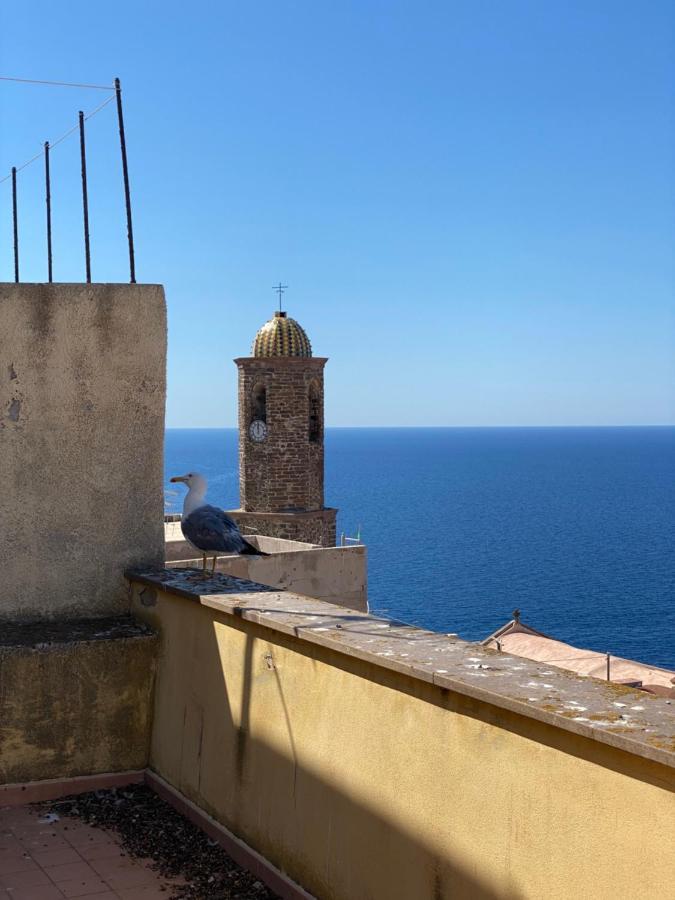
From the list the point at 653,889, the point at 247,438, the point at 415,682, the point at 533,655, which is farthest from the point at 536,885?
the point at 247,438

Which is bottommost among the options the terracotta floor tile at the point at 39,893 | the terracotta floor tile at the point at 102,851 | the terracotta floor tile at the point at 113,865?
the terracotta floor tile at the point at 113,865

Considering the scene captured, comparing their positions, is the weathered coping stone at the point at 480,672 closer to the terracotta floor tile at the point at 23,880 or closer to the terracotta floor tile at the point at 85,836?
the terracotta floor tile at the point at 85,836

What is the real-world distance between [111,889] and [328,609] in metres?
1.33

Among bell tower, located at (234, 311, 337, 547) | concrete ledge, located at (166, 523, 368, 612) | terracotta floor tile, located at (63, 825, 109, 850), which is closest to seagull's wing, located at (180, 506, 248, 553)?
terracotta floor tile, located at (63, 825, 109, 850)

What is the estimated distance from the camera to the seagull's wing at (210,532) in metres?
5.23

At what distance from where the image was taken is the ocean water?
152 feet

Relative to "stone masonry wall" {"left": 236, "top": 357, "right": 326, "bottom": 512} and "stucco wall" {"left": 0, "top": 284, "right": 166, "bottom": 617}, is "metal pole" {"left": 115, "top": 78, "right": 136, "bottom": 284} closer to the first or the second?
"stucco wall" {"left": 0, "top": 284, "right": 166, "bottom": 617}

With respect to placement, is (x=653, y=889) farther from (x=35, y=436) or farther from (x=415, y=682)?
(x=35, y=436)

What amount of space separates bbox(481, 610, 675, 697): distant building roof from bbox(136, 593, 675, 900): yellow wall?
431 inches

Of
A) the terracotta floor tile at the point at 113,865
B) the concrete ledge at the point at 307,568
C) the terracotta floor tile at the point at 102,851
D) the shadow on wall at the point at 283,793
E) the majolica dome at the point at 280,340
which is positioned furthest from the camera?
the majolica dome at the point at 280,340

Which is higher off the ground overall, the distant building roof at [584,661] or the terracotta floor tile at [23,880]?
the terracotta floor tile at [23,880]

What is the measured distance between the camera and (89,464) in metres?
5.24

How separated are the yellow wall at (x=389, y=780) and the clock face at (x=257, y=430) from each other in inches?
1001

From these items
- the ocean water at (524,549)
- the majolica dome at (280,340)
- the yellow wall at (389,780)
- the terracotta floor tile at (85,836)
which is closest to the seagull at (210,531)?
the yellow wall at (389,780)
